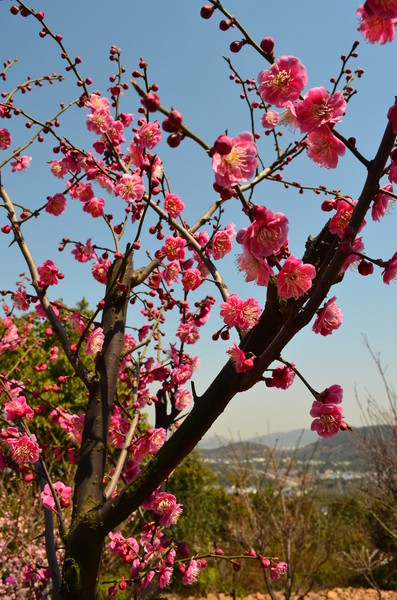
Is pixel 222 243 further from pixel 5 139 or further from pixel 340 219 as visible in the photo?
pixel 5 139

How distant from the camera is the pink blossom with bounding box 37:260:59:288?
2482 millimetres

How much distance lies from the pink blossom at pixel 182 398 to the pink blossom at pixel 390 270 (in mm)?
1802

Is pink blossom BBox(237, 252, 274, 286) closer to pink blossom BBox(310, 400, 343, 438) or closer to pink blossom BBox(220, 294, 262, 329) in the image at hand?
pink blossom BBox(220, 294, 262, 329)

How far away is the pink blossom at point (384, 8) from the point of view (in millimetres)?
897

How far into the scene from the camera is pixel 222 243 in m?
2.40

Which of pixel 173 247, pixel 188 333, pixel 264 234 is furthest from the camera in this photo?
pixel 188 333

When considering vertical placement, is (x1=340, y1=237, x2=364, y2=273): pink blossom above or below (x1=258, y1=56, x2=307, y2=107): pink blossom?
below

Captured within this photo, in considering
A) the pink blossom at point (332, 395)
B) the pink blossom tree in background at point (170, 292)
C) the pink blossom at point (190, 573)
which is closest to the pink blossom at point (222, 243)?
the pink blossom tree in background at point (170, 292)

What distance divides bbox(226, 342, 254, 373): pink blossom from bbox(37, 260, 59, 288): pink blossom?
1.53 metres

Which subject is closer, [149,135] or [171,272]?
[149,135]

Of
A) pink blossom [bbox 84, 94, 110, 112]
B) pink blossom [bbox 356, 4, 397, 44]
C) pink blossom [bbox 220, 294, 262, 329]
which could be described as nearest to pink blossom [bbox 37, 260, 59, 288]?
pink blossom [bbox 84, 94, 110, 112]

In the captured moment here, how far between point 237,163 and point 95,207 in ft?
6.98

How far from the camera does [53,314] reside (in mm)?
2211

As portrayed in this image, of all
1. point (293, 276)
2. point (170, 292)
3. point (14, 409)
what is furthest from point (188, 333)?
point (293, 276)
